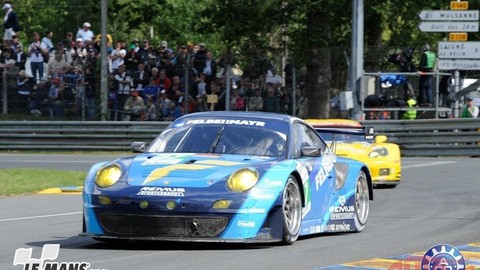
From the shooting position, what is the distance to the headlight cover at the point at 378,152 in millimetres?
18797

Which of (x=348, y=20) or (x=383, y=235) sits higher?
(x=348, y=20)

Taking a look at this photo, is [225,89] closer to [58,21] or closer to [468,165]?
[468,165]

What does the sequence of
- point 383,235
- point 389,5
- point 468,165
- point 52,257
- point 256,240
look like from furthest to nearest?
point 389,5
point 468,165
point 383,235
point 256,240
point 52,257

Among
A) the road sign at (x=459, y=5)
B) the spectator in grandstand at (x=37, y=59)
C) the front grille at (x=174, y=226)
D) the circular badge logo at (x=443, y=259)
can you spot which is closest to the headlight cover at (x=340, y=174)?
the front grille at (x=174, y=226)

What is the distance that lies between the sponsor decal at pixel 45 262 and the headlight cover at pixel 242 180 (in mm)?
1684

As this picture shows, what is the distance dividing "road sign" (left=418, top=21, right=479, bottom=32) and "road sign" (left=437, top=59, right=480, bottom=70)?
96 cm

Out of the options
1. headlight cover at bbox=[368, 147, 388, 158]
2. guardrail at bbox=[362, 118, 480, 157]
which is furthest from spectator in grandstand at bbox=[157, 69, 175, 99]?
headlight cover at bbox=[368, 147, 388, 158]

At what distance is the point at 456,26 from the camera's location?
29.5 m

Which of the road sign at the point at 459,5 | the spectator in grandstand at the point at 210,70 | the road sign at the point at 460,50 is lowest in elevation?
the spectator in grandstand at the point at 210,70

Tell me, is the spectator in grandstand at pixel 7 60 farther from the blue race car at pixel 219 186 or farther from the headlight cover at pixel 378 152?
the blue race car at pixel 219 186

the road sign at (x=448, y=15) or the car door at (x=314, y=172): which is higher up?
the road sign at (x=448, y=15)

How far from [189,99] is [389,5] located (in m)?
8.10

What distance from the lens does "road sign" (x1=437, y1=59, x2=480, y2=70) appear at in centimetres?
2864

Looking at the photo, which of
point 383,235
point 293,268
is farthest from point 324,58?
point 293,268
